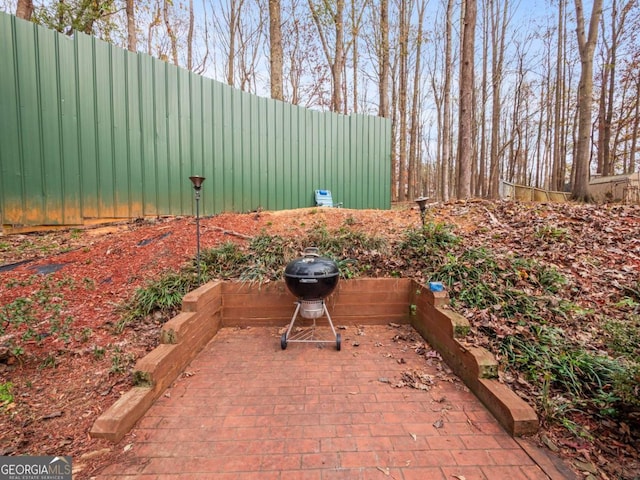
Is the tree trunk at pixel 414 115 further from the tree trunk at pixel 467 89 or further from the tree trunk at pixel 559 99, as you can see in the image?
the tree trunk at pixel 467 89

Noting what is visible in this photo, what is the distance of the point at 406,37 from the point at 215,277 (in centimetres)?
1377

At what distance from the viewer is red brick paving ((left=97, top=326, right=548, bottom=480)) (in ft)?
5.43

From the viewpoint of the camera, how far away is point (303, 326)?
3516 millimetres

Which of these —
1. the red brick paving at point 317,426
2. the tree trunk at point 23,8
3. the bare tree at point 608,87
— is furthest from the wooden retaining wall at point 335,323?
the bare tree at point 608,87

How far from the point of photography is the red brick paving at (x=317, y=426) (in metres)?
1.65

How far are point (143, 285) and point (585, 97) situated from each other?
34.2 ft

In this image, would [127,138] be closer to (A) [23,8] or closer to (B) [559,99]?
(A) [23,8]

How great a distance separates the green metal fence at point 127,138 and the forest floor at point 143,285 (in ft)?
1.73

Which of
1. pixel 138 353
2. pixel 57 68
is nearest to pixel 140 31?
pixel 57 68

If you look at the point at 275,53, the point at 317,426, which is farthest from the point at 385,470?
the point at 275,53

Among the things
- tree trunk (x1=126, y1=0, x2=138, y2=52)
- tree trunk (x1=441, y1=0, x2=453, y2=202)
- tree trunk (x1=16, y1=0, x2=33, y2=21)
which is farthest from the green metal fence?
tree trunk (x1=441, y1=0, x2=453, y2=202)

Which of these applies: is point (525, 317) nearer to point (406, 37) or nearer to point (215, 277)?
point (215, 277)

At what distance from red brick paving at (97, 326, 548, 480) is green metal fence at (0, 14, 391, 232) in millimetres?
3573

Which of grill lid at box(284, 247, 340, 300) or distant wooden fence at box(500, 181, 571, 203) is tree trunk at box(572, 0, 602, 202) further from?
grill lid at box(284, 247, 340, 300)
